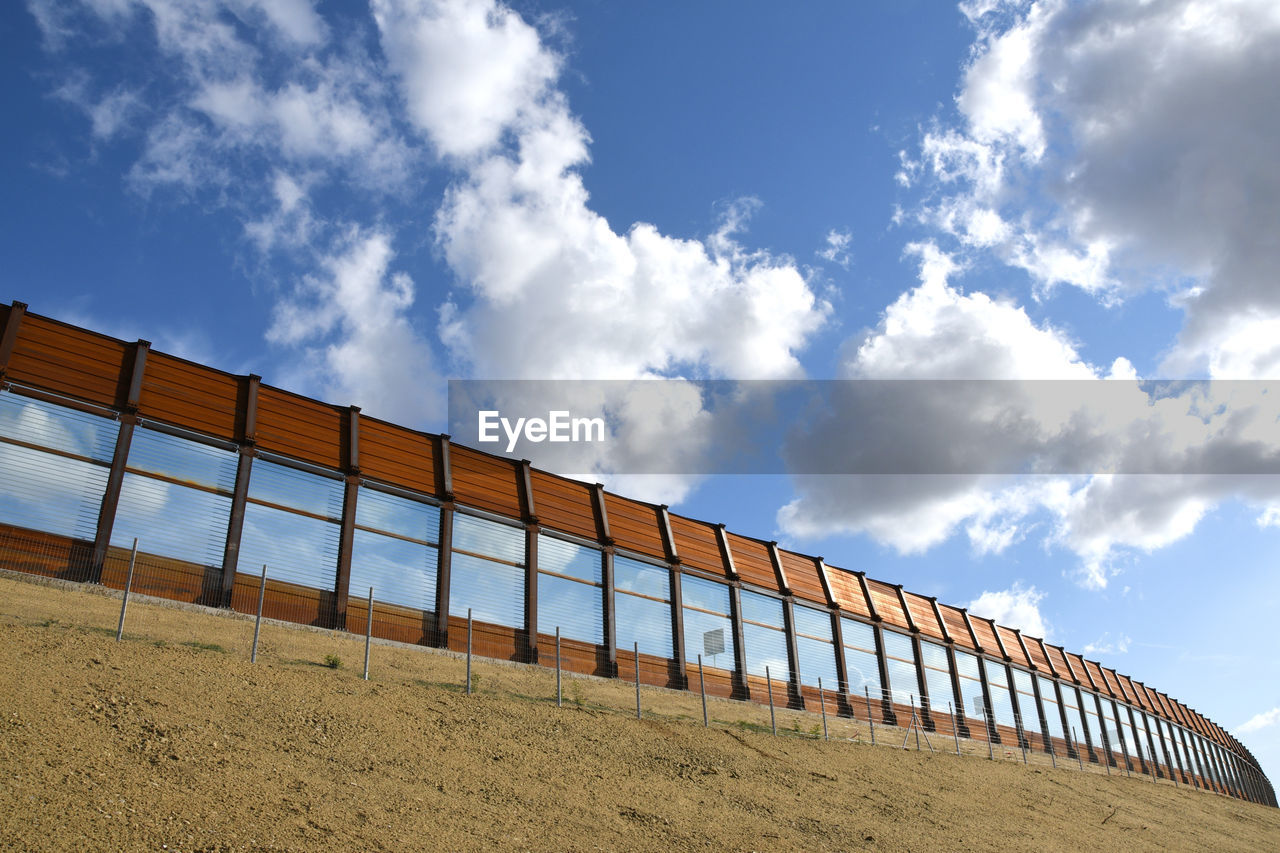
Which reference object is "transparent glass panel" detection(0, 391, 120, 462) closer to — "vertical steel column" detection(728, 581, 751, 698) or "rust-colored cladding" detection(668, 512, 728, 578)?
"rust-colored cladding" detection(668, 512, 728, 578)

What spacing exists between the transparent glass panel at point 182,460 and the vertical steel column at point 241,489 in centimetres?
21

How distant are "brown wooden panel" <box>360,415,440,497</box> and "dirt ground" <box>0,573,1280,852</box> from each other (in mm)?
5370

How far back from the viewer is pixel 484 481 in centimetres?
2872

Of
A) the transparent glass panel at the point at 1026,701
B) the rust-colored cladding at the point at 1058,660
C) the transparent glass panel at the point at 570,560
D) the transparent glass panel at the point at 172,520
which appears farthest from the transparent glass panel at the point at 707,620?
the rust-colored cladding at the point at 1058,660

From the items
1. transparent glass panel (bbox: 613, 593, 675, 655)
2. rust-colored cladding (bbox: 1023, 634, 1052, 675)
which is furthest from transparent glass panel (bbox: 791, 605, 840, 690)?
rust-colored cladding (bbox: 1023, 634, 1052, 675)

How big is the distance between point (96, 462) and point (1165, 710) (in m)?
76.9

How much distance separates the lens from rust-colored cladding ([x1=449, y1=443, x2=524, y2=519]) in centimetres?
2800

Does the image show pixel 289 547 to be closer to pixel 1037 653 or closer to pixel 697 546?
pixel 697 546

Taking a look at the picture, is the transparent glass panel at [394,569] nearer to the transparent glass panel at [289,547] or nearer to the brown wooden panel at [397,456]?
the transparent glass panel at [289,547]

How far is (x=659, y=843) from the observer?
13680mm

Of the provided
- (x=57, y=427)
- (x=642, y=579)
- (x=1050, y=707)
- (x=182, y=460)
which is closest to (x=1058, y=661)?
(x=1050, y=707)

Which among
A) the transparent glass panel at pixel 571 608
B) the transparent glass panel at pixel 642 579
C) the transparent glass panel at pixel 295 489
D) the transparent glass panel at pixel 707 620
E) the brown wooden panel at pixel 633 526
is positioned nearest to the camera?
the transparent glass panel at pixel 295 489

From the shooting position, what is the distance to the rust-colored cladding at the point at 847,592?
38.9m

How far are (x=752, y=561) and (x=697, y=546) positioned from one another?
2971mm
